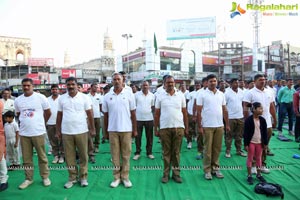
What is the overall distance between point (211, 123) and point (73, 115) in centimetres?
237

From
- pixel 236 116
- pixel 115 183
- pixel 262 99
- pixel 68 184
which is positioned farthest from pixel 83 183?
pixel 236 116

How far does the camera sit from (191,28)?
34406 millimetres

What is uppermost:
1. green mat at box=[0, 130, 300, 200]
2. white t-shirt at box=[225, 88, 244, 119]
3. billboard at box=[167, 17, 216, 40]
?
billboard at box=[167, 17, 216, 40]

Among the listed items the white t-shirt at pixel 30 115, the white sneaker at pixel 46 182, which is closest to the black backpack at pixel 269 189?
the white sneaker at pixel 46 182

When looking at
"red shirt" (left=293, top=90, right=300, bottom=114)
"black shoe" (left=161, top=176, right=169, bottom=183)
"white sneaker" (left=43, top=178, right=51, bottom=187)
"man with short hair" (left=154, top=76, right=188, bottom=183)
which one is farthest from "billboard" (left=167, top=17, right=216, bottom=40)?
"white sneaker" (left=43, top=178, right=51, bottom=187)

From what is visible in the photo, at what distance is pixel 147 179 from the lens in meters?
4.39

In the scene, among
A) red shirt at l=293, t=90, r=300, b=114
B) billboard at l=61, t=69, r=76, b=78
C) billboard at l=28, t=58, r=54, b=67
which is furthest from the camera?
billboard at l=28, t=58, r=54, b=67

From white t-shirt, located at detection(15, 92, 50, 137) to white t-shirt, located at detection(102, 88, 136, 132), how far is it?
1142 mm

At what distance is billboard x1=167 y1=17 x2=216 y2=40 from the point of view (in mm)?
33906

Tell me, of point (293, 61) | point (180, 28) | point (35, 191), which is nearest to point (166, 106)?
point (35, 191)

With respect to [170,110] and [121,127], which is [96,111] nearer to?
[121,127]

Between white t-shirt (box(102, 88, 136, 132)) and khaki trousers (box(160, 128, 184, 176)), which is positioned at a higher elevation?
white t-shirt (box(102, 88, 136, 132))

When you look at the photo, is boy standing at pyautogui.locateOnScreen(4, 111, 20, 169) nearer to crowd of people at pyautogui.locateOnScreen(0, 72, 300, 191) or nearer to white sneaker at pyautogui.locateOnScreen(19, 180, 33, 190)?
crowd of people at pyautogui.locateOnScreen(0, 72, 300, 191)

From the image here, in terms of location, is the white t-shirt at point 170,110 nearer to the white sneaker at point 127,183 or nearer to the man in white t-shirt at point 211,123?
the man in white t-shirt at point 211,123
